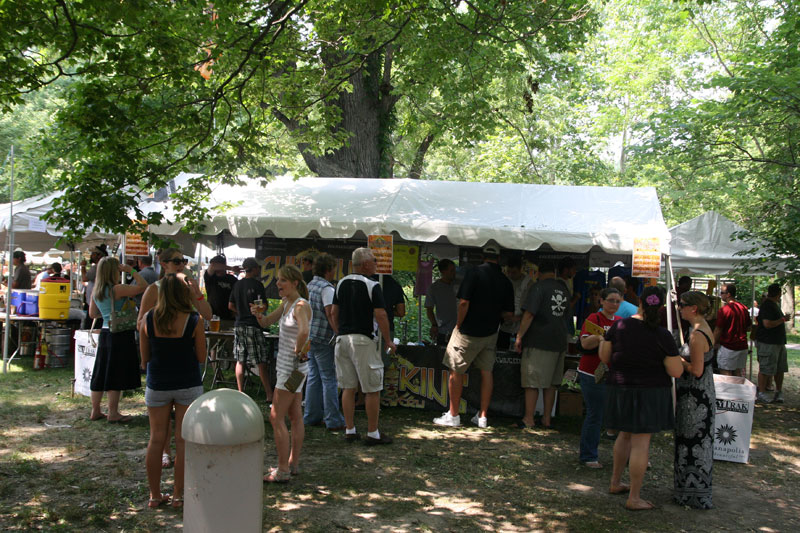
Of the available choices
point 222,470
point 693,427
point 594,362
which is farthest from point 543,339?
point 222,470

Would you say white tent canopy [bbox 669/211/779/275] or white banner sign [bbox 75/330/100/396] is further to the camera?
white tent canopy [bbox 669/211/779/275]

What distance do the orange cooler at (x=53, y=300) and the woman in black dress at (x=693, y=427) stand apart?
9275 mm

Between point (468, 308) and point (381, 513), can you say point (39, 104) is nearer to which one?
point (468, 308)

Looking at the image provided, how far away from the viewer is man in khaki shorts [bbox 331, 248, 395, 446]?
20.7 ft

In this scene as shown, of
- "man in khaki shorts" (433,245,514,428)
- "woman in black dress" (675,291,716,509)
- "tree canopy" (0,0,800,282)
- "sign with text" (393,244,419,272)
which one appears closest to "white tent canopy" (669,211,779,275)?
"tree canopy" (0,0,800,282)

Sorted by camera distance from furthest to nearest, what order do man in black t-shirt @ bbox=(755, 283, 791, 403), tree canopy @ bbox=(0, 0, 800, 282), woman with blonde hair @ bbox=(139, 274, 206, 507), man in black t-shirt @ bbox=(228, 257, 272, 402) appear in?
man in black t-shirt @ bbox=(755, 283, 791, 403) → man in black t-shirt @ bbox=(228, 257, 272, 402) → tree canopy @ bbox=(0, 0, 800, 282) → woman with blonde hair @ bbox=(139, 274, 206, 507)

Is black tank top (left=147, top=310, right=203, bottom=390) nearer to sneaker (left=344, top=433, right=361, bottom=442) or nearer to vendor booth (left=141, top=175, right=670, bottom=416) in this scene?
sneaker (left=344, top=433, right=361, bottom=442)

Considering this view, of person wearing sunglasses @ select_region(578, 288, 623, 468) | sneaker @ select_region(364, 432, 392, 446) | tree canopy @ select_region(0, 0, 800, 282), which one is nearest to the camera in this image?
person wearing sunglasses @ select_region(578, 288, 623, 468)

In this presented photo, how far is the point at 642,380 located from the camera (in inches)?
189

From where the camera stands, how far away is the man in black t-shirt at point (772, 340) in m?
10.0

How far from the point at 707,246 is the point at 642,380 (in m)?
7.17

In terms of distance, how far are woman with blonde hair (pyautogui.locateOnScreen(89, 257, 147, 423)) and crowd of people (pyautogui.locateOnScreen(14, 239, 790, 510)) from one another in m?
0.01

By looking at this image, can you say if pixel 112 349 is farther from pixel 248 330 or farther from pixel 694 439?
pixel 694 439

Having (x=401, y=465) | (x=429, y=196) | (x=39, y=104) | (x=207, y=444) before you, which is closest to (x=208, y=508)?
(x=207, y=444)
